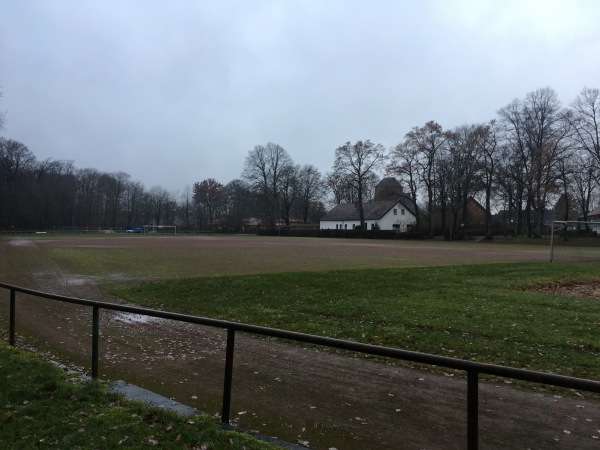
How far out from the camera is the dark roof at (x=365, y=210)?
9094 cm

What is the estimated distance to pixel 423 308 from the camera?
416 inches

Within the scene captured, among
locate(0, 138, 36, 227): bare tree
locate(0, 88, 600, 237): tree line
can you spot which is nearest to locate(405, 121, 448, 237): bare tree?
locate(0, 88, 600, 237): tree line

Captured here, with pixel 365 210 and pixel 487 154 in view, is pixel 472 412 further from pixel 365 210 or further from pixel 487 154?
pixel 365 210

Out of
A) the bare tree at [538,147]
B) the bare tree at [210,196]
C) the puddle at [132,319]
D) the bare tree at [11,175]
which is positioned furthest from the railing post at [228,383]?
the bare tree at [210,196]

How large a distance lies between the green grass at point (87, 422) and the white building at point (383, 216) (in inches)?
3313

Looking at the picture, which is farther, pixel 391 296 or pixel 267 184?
pixel 267 184

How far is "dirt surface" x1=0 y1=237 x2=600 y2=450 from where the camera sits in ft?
13.8

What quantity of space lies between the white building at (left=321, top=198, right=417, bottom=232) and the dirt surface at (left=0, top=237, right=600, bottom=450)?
267ft

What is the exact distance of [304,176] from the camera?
104 meters

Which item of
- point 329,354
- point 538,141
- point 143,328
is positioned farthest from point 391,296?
point 538,141

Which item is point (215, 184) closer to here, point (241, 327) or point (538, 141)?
point (538, 141)

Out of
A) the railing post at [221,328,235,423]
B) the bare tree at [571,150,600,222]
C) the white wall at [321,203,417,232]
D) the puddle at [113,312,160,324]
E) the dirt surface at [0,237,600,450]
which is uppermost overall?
the bare tree at [571,150,600,222]

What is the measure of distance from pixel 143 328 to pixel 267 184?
3587 inches

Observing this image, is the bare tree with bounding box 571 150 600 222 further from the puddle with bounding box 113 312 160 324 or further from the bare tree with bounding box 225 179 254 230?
the bare tree with bounding box 225 179 254 230
